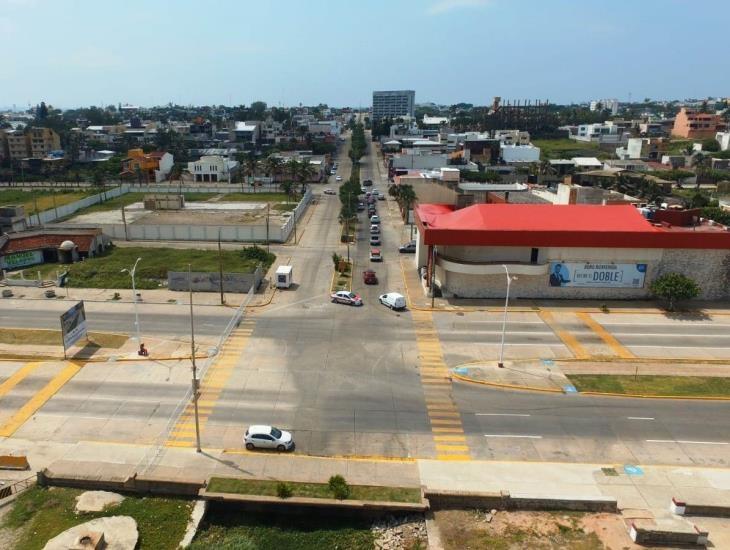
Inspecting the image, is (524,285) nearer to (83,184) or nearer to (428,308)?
(428,308)

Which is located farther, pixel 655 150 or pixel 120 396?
pixel 655 150

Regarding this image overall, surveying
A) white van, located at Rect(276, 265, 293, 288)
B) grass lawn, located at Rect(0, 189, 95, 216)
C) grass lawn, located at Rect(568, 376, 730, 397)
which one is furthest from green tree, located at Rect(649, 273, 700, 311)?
grass lawn, located at Rect(0, 189, 95, 216)

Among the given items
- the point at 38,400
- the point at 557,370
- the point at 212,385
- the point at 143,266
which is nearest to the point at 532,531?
the point at 557,370

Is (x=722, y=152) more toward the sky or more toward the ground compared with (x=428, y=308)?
more toward the sky

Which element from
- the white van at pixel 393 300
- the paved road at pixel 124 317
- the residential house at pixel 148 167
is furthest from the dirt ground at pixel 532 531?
the residential house at pixel 148 167

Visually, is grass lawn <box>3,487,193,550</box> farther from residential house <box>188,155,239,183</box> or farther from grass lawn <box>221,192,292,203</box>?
residential house <box>188,155,239,183</box>

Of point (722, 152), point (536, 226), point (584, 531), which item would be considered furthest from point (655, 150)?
point (584, 531)

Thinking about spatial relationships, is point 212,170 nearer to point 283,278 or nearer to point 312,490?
point 283,278
